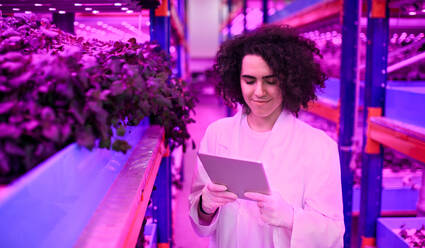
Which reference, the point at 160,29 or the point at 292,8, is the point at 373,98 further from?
the point at 292,8

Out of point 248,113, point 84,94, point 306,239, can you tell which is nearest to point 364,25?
point 248,113

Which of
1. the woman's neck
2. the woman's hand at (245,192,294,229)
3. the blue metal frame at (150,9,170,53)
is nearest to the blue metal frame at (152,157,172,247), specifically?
the blue metal frame at (150,9,170,53)

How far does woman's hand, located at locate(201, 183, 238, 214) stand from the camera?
5.00 ft

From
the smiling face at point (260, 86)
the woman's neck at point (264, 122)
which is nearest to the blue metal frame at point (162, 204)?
the woman's neck at point (264, 122)

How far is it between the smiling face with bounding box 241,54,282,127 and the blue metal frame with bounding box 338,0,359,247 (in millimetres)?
1792

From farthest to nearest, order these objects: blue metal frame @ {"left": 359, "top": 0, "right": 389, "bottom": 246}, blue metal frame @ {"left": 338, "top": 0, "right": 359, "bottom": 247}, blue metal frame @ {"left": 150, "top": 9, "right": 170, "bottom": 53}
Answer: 1. blue metal frame @ {"left": 338, "top": 0, "right": 359, "bottom": 247}
2. blue metal frame @ {"left": 359, "top": 0, "right": 389, "bottom": 246}
3. blue metal frame @ {"left": 150, "top": 9, "right": 170, "bottom": 53}

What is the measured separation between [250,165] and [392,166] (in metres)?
3.54

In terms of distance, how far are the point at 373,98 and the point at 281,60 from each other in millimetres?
1665

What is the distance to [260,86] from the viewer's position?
1.66 meters

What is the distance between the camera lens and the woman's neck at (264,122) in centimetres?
178

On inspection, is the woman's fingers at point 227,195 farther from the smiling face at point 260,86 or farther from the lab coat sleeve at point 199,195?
the smiling face at point 260,86

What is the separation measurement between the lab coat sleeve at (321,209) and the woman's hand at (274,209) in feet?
0.12

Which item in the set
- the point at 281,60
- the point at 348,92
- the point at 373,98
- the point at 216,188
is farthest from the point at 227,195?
the point at 348,92

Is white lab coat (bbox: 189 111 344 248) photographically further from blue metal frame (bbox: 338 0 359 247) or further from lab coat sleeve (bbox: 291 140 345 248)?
Answer: blue metal frame (bbox: 338 0 359 247)
